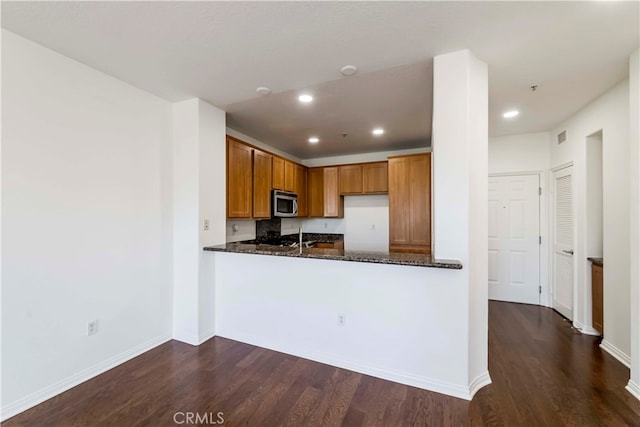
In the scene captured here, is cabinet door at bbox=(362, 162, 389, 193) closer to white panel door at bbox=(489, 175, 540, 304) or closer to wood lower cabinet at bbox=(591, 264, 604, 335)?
white panel door at bbox=(489, 175, 540, 304)

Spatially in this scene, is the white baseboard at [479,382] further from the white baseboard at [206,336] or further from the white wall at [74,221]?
the white wall at [74,221]

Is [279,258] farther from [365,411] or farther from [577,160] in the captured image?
[577,160]

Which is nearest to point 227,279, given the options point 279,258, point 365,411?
point 279,258

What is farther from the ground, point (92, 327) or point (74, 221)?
point (74, 221)

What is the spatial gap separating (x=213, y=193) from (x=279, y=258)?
43.0 inches

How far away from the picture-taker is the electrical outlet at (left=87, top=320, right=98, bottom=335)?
2299mm

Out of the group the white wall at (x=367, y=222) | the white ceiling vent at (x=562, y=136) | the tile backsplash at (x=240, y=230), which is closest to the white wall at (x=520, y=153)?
the white ceiling vent at (x=562, y=136)

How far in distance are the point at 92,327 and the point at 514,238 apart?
209 inches

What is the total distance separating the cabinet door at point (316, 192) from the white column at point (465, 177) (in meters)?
3.27

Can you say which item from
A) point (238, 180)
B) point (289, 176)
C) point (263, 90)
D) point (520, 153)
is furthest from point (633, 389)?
point (289, 176)

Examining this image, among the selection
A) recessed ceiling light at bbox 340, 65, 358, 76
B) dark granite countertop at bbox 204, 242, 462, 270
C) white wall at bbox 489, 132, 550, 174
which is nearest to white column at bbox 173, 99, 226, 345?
dark granite countertop at bbox 204, 242, 462, 270

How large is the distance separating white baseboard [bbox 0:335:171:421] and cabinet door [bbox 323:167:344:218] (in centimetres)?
330

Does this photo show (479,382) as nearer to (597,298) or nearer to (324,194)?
(597,298)

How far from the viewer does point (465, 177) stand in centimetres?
204
